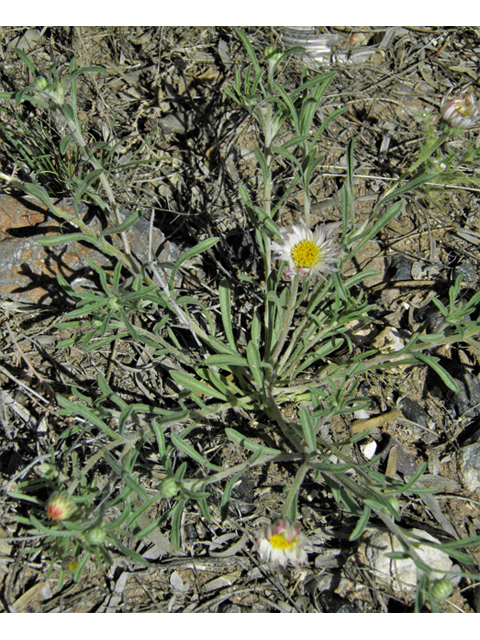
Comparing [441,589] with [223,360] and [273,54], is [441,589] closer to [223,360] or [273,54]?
[223,360]

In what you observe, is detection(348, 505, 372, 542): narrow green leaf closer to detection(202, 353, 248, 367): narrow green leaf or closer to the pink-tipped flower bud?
detection(202, 353, 248, 367): narrow green leaf

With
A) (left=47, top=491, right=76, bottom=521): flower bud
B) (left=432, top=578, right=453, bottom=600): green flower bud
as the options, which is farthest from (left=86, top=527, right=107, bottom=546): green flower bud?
(left=432, top=578, right=453, bottom=600): green flower bud

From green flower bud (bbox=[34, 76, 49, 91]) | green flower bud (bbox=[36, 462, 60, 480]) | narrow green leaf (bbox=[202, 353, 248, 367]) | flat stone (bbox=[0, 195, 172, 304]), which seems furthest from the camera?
flat stone (bbox=[0, 195, 172, 304])

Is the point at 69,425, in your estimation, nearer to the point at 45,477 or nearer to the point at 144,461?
the point at 144,461

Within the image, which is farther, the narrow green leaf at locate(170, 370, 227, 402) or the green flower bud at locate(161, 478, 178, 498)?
the narrow green leaf at locate(170, 370, 227, 402)

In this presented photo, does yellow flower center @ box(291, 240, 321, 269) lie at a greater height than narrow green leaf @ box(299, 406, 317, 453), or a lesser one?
greater

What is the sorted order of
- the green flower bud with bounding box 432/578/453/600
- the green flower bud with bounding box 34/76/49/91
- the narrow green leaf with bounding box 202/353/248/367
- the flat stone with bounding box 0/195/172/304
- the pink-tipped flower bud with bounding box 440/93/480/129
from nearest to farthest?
the green flower bud with bounding box 432/578/453/600 → the green flower bud with bounding box 34/76/49/91 → the pink-tipped flower bud with bounding box 440/93/480/129 → the narrow green leaf with bounding box 202/353/248/367 → the flat stone with bounding box 0/195/172/304

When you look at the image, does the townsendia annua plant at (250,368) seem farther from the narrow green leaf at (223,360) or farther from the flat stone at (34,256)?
the flat stone at (34,256)

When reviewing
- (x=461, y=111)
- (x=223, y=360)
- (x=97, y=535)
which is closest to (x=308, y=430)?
(x=223, y=360)
